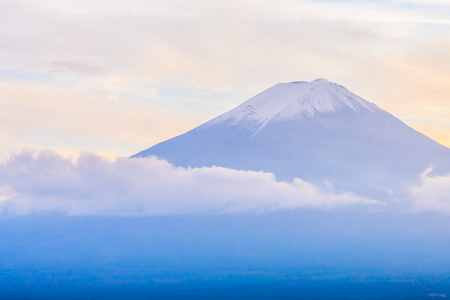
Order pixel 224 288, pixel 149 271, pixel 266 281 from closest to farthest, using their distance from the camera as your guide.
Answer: pixel 224 288
pixel 266 281
pixel 149 271

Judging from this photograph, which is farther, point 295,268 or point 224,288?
point 295,268

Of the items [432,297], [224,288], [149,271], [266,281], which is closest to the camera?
[432,297]

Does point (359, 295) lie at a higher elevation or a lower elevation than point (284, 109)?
lower

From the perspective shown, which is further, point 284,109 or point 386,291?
point 284,109

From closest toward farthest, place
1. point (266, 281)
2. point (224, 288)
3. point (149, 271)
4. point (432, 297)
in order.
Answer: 1. point (432, 297)
2. point (224, 288)
3. point (266, 281)
4. point (149, 271)

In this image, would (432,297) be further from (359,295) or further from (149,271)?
(149,271)

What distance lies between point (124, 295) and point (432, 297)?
47.0m

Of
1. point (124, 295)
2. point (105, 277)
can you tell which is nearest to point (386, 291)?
point (124, 295)

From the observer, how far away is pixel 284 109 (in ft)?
655

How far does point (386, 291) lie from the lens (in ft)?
483

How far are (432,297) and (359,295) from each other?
10.9 meters

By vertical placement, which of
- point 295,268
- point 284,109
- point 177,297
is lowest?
point 177,297

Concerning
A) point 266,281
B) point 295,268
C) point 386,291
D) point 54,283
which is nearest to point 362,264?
point 295,268

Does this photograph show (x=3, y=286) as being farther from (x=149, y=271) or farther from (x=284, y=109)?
(x=284, y=109)
